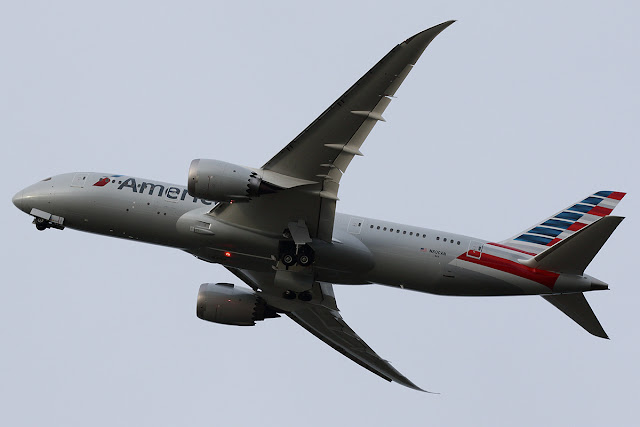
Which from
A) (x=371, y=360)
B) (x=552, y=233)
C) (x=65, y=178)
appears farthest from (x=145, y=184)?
(x=552, y=233)

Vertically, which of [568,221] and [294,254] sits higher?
[568,221]

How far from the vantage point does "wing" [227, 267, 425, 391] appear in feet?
159

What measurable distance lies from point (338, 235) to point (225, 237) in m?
4.88

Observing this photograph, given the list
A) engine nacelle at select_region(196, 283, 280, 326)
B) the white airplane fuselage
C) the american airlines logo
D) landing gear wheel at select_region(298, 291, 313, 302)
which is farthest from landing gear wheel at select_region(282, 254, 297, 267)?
engine nacelle at select_region(196, 283, 280, 326)

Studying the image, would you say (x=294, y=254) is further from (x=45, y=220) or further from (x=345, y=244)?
(x=45, y=220)

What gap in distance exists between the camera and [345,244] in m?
42.3

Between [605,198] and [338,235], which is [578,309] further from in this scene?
[338,235]


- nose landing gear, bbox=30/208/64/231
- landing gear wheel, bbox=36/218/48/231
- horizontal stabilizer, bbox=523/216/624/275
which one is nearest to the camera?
horizontal stabilizer, bbox=523/216/624/275

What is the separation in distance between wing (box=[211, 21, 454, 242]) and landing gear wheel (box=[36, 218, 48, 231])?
8.19m

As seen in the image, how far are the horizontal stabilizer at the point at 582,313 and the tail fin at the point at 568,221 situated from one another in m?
2.90

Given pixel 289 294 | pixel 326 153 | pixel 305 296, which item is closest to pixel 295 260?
pixel 289 294

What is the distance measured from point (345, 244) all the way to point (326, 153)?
15.8 ft

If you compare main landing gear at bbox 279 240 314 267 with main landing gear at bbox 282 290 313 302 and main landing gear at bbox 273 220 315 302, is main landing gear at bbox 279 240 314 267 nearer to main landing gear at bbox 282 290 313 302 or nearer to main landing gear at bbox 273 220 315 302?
main landing gear at bbox 273 220 315 302

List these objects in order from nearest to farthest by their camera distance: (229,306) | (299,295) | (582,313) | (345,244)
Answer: (345,244) < (582,313) < (299,295) < (229,306)
